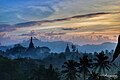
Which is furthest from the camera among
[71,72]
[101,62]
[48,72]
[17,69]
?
[17,69]

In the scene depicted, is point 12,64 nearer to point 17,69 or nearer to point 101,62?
point 17,69

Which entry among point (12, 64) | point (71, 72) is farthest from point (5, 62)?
point (71, 72)

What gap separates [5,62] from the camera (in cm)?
10862

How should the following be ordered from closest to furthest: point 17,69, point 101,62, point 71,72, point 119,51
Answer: point 119,51 → point 101,62 → point 71,72 → point 17,69

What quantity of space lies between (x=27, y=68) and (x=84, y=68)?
5144cm

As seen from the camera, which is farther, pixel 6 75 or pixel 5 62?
pixel 5 62

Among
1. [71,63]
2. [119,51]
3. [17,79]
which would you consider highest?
[119,51]

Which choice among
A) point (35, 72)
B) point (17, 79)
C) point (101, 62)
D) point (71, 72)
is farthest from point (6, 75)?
point (101, 62)

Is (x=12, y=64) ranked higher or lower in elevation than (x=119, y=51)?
lower

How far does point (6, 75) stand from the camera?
334 feet

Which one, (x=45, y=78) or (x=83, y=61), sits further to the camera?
(x=45, y=78)

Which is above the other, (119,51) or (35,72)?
(119,51)

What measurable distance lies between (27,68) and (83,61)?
52143 mm

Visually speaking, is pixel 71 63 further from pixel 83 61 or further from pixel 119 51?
pixel 119 51
